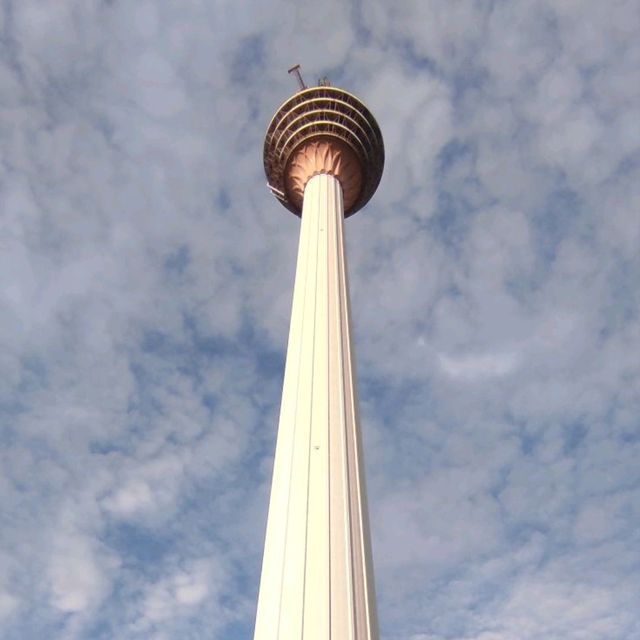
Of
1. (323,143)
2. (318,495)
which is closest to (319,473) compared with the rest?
(318,495)

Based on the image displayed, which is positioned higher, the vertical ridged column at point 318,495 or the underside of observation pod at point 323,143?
the underside of observation pod at point 323,143

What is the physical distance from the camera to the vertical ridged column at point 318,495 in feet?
50.4

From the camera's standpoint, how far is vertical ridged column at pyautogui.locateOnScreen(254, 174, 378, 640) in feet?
50.4

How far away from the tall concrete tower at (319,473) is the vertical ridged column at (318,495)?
1.1 inches

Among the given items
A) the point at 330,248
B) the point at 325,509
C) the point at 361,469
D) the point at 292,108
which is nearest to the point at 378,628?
the point at 325,509

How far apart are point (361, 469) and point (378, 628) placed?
15.3 ft

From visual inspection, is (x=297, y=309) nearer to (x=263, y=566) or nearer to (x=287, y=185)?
(x=263, y=566)

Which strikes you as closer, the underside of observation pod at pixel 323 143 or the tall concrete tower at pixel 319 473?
the tall concrete tower at pixel 319 473

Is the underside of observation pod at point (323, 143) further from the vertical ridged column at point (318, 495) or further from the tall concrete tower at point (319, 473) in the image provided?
the vertical ridged column at point (318, 495)

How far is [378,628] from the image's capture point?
1605 centimetres

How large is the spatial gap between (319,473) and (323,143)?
71.6 feet

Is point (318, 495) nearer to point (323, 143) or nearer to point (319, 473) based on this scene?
point (319, 473)

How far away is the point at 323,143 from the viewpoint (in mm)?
33906

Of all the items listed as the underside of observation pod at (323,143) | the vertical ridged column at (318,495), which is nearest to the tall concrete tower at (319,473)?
the vertical ridged column at (318,495)
